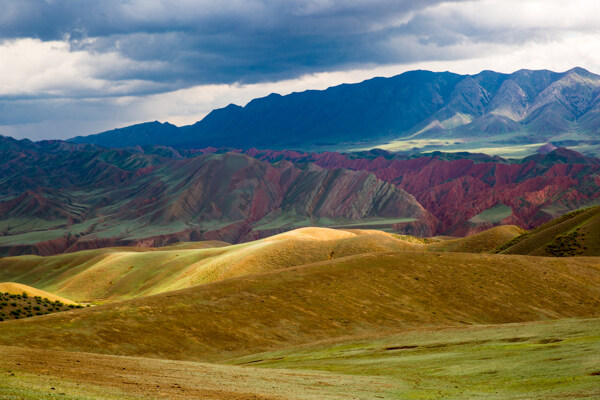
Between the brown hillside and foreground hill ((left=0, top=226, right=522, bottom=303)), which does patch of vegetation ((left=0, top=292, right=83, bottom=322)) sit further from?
the brown hillside

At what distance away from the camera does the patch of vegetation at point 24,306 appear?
66375 mm

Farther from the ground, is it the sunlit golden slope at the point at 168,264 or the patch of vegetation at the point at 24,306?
the patch of vegetation at the point at 24,306

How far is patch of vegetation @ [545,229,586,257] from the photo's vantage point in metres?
87.4

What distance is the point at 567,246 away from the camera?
89.1 meters

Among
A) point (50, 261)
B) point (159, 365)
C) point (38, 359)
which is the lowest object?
point (50, 261)

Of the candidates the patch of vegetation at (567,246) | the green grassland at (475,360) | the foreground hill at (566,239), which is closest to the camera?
the green grassland at (475,360)

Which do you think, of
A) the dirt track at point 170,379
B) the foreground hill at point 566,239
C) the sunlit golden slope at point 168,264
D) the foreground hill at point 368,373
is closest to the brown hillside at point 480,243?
the sunlit golden slope at point 168,264

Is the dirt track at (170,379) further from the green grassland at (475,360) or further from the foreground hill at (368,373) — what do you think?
the green grassland at (475,360)

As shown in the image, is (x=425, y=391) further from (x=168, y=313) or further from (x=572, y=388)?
(x=168, y=313)

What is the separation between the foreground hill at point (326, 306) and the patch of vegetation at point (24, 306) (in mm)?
15461

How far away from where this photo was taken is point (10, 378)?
22.5m

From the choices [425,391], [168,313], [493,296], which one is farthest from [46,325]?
[493,296]

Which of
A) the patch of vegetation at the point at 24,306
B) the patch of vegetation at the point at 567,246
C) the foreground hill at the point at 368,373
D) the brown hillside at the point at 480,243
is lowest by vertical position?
the brown hillside at the point at 480,243

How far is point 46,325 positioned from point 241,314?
669 inches
